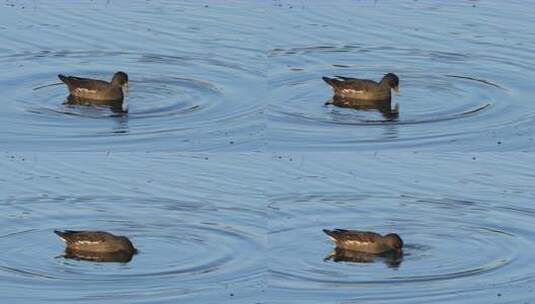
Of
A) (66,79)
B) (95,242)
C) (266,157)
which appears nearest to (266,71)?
(66,79)

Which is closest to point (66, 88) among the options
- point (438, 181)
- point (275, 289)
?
point (438, 181)

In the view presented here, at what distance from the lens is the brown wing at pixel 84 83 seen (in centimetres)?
2684

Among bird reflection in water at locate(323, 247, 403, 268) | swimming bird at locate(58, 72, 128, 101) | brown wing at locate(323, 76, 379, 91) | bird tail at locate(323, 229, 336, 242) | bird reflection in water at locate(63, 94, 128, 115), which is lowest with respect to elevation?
bird reflection in water at locate(323, 247, 403, 268)

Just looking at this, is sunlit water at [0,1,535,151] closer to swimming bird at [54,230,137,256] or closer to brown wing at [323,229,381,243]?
brown wing at [323,229,381,243]

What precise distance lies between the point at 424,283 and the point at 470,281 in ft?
1.42

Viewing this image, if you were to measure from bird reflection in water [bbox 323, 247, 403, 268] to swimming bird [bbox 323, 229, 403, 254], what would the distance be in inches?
1.7

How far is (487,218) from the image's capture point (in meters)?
21.9

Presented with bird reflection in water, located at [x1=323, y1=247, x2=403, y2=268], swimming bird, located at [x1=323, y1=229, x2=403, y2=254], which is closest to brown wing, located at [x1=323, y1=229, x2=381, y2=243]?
swimming bird, located at [x1=323, y1=229, x2=403, y2=254]

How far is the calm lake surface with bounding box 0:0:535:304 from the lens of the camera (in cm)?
2011

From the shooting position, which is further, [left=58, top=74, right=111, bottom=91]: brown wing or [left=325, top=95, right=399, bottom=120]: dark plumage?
[left=58, top=74, right=111, bottom=91]: brown wing

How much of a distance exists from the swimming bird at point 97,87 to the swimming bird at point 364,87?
8.58 feet

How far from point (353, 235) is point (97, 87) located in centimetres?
690

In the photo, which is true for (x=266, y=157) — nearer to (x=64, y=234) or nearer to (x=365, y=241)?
(x=365, y=241)

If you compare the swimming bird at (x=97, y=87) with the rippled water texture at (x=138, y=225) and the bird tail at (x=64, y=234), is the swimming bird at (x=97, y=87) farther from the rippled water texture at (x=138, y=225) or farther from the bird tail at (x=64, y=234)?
the bird tail at (x=64, y=234)
